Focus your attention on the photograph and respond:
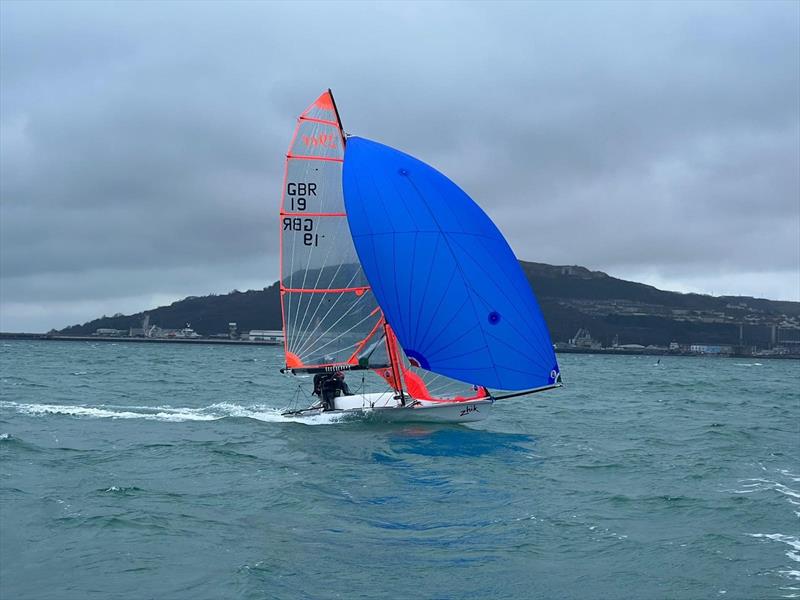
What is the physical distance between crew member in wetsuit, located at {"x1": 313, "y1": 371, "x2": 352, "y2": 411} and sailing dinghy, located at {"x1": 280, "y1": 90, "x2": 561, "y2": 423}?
26 millimetres

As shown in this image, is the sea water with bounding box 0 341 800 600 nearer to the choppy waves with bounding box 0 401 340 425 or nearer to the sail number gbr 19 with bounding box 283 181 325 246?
the choppy waves with bounding box 0 401 340 425

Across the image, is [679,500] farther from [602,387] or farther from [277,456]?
[602,387]

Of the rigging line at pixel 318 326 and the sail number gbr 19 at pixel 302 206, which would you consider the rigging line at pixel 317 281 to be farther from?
the sail number gbr 19 at pixel 302 206

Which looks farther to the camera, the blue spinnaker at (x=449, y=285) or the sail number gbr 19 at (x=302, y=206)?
the sail number gbr 19 at (x=302, y=206)

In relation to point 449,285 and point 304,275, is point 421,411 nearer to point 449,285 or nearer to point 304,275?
point 449,285

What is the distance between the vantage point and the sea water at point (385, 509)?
9047mm


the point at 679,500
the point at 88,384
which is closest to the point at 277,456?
the point at 679,500

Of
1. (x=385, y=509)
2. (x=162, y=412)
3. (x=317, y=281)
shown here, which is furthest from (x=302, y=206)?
(x=385, y=509)

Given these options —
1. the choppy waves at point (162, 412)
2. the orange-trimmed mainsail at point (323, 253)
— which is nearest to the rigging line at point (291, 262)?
the orange-trimmed mainsail at point (323, 253)

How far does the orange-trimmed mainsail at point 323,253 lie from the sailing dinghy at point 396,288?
0.9 inches

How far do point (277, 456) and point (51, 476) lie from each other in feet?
13.2

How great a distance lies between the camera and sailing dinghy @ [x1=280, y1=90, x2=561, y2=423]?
60.7 feet

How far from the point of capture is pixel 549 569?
31.6 ft

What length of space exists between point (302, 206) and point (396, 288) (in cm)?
353
